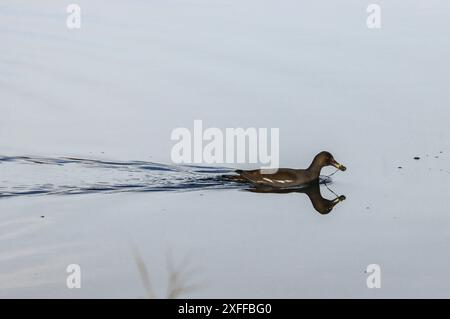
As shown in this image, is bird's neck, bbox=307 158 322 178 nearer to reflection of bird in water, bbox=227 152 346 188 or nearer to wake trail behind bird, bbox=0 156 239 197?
reflection of bird in water, bbox=227 152 346 188

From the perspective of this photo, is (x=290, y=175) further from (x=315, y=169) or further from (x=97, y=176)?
(x=97, y=176)

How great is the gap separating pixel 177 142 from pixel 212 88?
5.63ft

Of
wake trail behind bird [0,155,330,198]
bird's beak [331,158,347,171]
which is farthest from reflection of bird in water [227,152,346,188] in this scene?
wake trail behind bird [0,155,330,198]

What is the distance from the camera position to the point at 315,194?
1255cm

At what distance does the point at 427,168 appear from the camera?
12.6m

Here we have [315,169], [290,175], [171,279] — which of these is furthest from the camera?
[315,169]

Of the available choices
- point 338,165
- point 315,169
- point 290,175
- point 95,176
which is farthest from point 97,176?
point 338,165

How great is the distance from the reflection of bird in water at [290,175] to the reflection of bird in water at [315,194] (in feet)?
0.18

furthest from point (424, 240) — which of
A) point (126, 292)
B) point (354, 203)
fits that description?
point (126, 292)

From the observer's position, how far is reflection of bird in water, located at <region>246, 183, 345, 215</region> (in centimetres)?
1177

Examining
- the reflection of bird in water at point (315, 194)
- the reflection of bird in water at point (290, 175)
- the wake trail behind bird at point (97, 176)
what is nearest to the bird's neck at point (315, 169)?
the reflection of bird in water at point (290, 175)

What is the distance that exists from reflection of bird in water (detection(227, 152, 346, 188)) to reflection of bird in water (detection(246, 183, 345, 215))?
5 centimetres

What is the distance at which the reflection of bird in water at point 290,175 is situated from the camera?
12.5 m

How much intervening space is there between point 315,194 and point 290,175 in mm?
357
